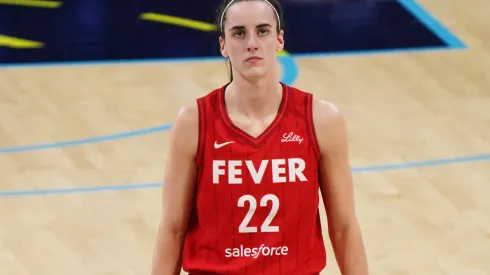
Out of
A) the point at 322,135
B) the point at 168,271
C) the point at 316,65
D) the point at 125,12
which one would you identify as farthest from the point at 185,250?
the point at 125,12

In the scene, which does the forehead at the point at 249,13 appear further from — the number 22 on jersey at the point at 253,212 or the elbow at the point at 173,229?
the elbow at the point at 173,229

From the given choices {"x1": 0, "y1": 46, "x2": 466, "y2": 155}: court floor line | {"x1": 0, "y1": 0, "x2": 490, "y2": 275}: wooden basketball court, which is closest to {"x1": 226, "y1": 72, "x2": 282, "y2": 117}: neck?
{"x1": 0, "y1": 0, "x2": 490, "y2": 275}: wooden basketball court

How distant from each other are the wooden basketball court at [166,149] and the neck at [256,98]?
237 centimetres

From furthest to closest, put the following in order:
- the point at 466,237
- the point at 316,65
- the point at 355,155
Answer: the point at 316,65 → the point at 355,155 → the point at 466,237

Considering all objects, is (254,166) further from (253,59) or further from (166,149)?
(166,149)

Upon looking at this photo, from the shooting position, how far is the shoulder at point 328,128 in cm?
288

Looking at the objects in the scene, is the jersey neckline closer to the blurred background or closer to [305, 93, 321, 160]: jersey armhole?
[305, 93, 321, 160]: jersey armhole

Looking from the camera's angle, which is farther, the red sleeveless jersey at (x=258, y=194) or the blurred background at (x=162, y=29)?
the blurred background at (x=162, y=29)

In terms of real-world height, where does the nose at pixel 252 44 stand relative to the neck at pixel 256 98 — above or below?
above

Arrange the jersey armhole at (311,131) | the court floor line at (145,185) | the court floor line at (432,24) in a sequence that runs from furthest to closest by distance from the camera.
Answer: the court floor line at (432,24)
the court floor line at (145,185)
the jersey armhole at (311,131)

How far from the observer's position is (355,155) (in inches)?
251

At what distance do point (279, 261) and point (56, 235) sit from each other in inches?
111

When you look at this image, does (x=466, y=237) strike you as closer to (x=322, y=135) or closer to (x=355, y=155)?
(x=355, y=155)

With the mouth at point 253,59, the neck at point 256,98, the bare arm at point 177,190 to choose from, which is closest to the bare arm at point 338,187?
the neck at point 256,98
